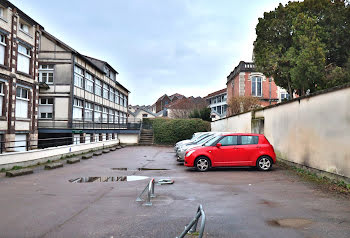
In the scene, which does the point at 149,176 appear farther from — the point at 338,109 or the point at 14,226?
the point at 338,109

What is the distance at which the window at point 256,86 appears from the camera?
37869mm

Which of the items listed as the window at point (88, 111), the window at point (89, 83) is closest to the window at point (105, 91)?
the window at point (89, 83)

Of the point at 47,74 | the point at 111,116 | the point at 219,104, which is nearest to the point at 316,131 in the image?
the point at 47,74

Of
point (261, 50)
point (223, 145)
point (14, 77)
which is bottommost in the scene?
point (223, 145)

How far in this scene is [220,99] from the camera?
205 feet

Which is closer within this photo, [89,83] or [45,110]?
[45,110]

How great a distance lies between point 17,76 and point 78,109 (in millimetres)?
11456

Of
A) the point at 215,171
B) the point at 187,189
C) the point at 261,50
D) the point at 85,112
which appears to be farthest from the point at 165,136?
the point at 187,189

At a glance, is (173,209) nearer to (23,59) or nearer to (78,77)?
(23,59)

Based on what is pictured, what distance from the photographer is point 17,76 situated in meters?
19.6

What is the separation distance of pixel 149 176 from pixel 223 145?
331 centimetres

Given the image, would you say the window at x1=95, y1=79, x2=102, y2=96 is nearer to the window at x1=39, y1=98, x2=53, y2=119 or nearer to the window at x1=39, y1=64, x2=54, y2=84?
the window at x1=39, y1=64, x2=54, y2=84

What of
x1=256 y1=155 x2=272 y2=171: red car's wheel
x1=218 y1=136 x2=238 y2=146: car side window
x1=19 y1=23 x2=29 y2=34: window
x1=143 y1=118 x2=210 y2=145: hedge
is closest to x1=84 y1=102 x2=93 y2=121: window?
x1=143 y1=118 x2=210 y2=145: hedge

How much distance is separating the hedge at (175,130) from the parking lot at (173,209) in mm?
23653
